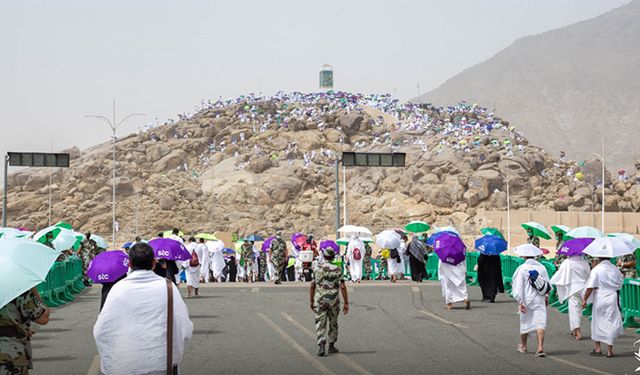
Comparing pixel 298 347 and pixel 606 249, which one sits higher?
pixel 606 249

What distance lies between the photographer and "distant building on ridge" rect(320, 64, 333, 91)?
132m

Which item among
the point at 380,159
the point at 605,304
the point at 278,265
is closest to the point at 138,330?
the point at 605,304

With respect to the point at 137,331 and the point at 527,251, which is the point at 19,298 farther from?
the point at 527,251

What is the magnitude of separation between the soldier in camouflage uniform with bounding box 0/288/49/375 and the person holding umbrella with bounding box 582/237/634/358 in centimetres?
893

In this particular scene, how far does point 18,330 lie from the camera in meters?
8.20

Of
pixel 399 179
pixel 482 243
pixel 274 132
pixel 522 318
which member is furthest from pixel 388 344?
pixel 274 132

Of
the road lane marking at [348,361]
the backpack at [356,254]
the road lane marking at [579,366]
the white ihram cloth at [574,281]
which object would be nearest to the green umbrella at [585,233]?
the white ihram cloth at [574,281]

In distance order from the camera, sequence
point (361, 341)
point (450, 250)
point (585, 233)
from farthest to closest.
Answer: point (450, 250) → point (585, 233) → point (361, 341)

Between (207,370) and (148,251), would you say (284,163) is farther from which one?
(148,251)

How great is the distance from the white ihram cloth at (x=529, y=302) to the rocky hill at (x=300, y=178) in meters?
63.3

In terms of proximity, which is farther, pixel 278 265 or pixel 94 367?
pixel 278 265

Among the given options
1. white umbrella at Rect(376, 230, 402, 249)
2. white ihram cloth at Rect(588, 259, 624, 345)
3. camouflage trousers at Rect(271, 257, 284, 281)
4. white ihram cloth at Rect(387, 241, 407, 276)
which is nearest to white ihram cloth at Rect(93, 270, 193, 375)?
white ihram cloth at Rect(588, 259, 624, 345)

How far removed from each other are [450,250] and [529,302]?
887 centimetres

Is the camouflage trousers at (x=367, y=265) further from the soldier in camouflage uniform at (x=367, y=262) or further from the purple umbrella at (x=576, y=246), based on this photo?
the purple umbrella at (x=576, y=246)
